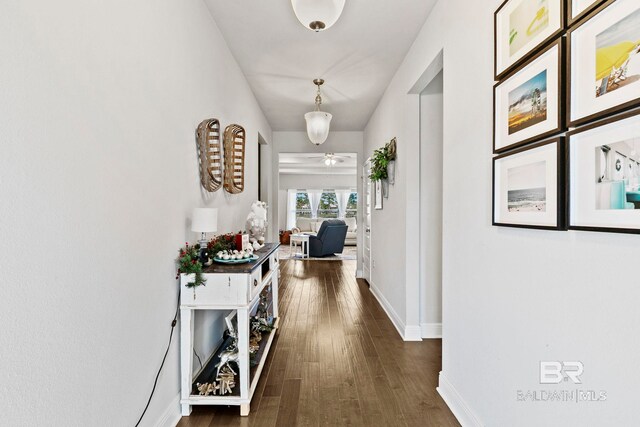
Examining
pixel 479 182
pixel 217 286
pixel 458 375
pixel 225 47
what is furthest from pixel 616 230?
pixel 225 47

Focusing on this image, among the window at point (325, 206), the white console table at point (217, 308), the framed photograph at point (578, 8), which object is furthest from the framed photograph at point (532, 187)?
the window at point (325, 206)

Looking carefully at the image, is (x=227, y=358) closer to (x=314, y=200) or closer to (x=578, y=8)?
(x=578, y=8)

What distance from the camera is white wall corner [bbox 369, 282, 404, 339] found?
3219mm

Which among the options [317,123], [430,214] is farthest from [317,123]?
[430,214]

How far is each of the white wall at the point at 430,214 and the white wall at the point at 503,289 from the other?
20.1 inches

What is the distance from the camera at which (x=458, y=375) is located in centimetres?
192

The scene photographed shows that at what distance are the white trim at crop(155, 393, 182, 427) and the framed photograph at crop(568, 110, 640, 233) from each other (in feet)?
6.63

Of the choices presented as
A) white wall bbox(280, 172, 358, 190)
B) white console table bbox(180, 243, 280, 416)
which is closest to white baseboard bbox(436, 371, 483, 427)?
white console table bbox(180, 243, 280, 416)

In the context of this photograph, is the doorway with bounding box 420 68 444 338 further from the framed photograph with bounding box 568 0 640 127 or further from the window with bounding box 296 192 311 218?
the window with bounding box 296 192 311 218

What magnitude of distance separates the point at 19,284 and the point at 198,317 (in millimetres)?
1457

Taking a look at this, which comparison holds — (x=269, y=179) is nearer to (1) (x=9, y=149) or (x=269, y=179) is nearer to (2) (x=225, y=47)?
(2) (x=225, y=47)

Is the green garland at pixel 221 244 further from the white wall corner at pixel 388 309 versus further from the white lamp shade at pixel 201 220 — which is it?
the white wall corner at pixel 388 309

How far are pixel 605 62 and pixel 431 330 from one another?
2.68 metres

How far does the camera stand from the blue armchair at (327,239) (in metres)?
8.07
